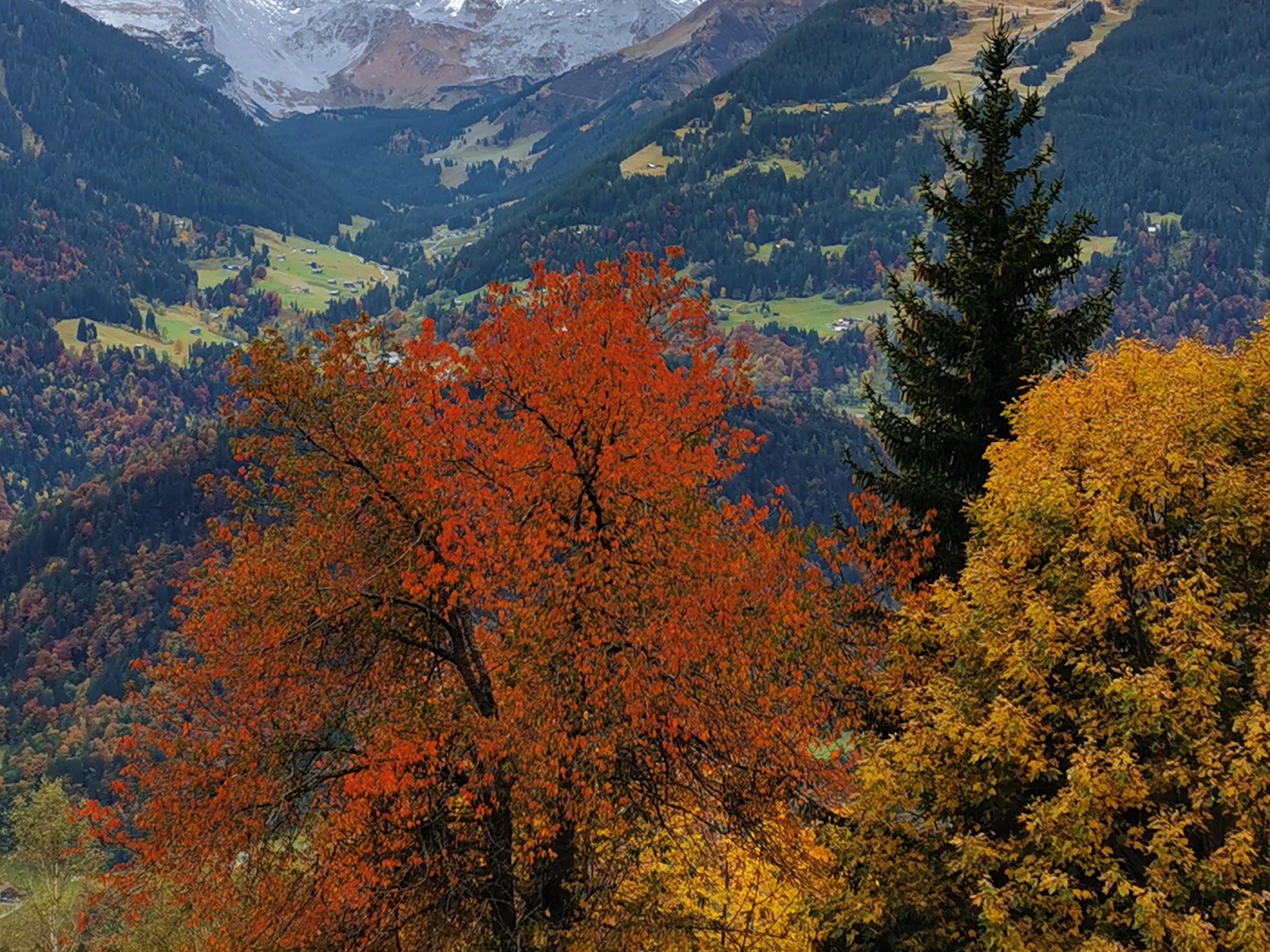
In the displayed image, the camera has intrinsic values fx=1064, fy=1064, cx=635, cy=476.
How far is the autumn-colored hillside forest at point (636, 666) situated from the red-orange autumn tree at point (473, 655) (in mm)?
113

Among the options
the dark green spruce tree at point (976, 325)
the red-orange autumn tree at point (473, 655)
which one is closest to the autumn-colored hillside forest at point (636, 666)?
the red-orange autumn tree at point (473, 655)

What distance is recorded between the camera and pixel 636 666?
22828 millimetres

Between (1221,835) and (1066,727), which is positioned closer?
(1221,835)

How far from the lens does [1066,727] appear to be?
2403 cm

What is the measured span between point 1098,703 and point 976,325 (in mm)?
12038

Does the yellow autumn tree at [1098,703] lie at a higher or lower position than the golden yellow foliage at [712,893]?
higher

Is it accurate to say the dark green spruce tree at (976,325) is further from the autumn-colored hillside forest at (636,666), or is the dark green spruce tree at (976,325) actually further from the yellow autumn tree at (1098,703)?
the yellow autumn tree at (1098,703)

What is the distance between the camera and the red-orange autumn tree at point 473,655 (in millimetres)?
23156

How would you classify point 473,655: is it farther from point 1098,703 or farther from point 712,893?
point 1098,703

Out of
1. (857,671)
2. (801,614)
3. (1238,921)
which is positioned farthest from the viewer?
(857,671)

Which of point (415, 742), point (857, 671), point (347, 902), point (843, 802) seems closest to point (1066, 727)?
point (857, 671)

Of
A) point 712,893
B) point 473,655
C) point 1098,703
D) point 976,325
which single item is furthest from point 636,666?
point 976,325

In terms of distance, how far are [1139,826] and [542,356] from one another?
52.5ft

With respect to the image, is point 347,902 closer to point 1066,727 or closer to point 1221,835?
point 1066,727
